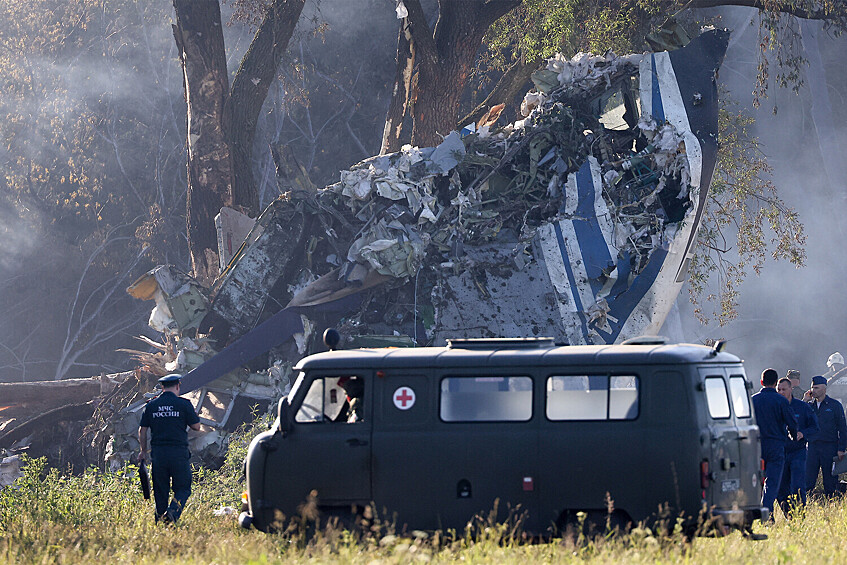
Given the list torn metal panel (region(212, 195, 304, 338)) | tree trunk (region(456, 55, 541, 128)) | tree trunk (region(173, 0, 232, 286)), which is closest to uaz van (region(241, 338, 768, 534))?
torn metal panel (region(212, 195, 304, 338))

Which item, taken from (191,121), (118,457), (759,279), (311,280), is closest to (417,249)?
(311,280)

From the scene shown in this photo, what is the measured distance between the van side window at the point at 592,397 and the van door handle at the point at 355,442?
4.53 ft

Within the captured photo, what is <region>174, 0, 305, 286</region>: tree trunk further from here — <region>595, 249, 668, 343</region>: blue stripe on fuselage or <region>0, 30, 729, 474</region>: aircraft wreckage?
<region>595, 249, 668, 343</region>: blue stripe on fuselage

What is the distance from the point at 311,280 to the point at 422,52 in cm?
743

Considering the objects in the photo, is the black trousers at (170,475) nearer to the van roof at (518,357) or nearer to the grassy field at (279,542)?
the grassy field at (279,542)

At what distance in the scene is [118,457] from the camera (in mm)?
13930

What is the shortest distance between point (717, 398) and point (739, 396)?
1.08 feet

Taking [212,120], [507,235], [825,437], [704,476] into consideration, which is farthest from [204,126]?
[704,476]

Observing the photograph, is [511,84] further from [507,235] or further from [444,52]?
[507,235]

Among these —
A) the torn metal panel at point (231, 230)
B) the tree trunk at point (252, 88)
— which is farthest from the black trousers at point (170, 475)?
the tree trunk at point (252, 88)

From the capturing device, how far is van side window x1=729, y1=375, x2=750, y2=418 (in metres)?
7.10

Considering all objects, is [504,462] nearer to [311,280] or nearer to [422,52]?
[311,280]

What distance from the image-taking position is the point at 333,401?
7445 mm

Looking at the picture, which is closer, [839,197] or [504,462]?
[504,462]
